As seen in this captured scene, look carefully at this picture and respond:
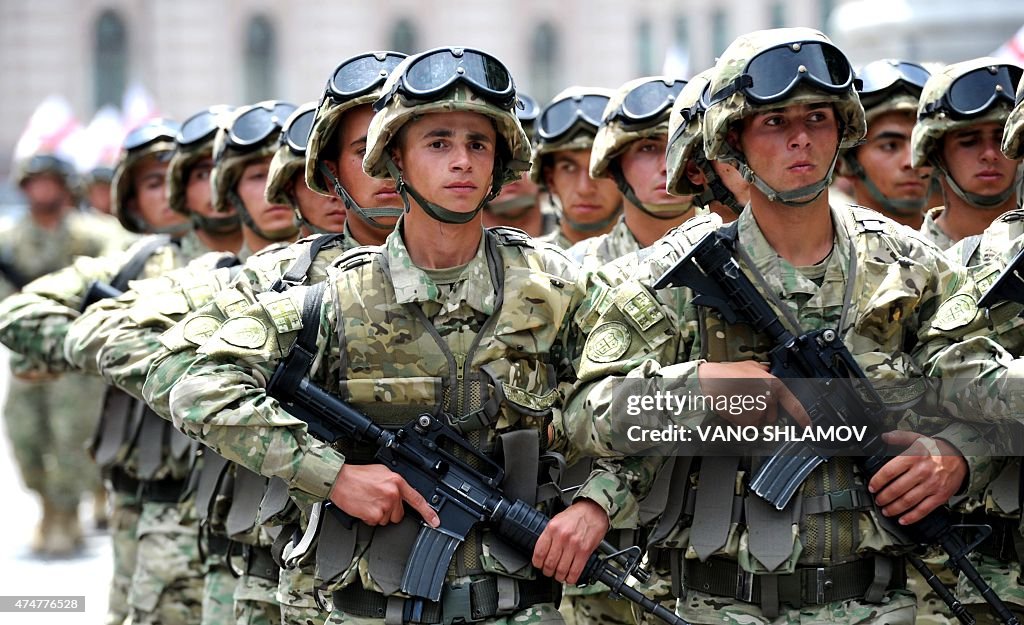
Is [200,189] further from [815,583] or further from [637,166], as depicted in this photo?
[815,583]

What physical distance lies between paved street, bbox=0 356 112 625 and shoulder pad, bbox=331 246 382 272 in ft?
15.1

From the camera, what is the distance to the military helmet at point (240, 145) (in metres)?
7.04

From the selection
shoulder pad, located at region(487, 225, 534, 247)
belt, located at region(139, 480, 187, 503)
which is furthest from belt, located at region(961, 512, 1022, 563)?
belt, located at region(139, 480, 187, 503)

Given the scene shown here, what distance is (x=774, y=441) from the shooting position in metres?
4.59

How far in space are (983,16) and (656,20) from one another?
28.8 metres

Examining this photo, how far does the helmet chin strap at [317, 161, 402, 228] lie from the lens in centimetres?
563

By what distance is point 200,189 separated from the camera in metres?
7.89

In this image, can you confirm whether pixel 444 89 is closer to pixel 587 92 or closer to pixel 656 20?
pixel 587 92

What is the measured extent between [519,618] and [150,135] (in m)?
4.78

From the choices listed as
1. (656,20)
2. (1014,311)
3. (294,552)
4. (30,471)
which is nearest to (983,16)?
(30,471)

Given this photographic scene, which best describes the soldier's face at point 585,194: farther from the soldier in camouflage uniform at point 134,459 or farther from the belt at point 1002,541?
the belt at point 1002,541

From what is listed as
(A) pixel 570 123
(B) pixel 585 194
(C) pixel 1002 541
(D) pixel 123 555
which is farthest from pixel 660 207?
(D) pixel 123 555

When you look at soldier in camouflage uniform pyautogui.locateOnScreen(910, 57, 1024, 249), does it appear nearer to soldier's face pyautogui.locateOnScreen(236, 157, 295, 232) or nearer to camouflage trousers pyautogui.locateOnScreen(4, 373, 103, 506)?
soldier's face pyautogui.locateOnScreen(236, 157, 295, 232)

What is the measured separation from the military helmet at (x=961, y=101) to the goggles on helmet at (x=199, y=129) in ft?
10.5
